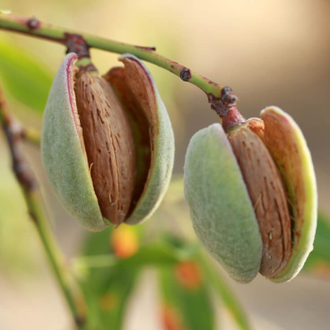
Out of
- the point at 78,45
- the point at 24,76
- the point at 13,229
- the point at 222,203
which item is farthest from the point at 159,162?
the point at 13,229

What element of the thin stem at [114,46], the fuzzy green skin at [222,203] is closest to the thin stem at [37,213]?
the thin stem at [114,46]

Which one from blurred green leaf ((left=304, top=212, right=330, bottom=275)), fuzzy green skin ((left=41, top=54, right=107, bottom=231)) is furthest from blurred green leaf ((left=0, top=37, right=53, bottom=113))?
blurred green leaf ((left=304, top=212, right=330, bottom=275))

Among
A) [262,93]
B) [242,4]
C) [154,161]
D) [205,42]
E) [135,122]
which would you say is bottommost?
[154,161]

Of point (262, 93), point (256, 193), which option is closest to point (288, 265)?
point (256, 193)

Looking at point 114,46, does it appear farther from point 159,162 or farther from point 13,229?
point 13,229

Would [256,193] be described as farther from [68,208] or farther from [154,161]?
[68,208]

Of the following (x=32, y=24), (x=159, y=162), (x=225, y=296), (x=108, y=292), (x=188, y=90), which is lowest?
(x=225, y=296)
